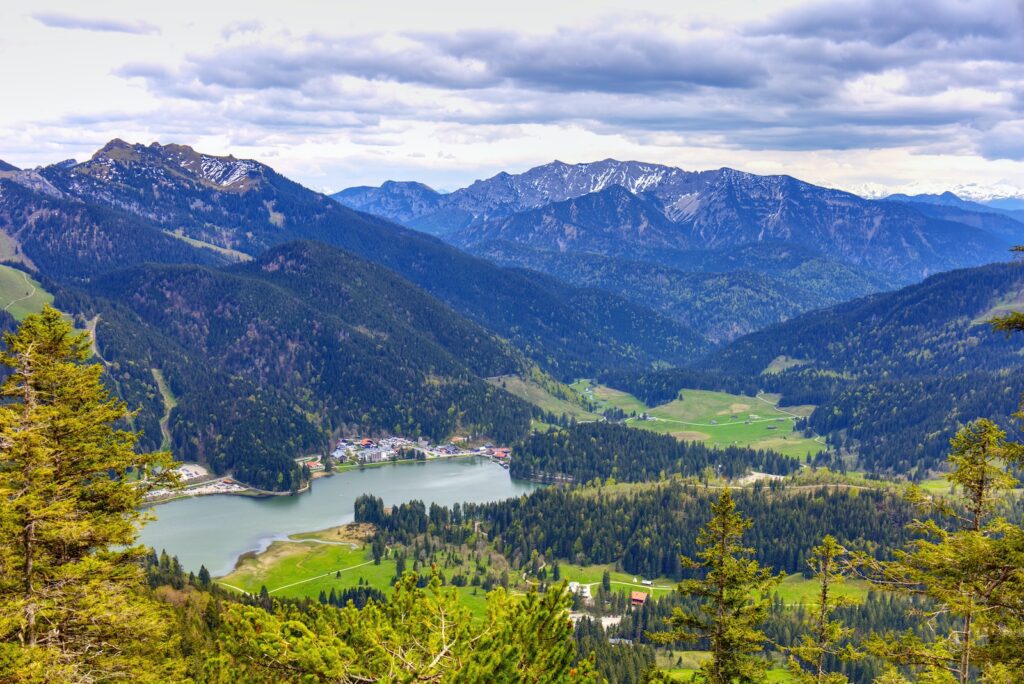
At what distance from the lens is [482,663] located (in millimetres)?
23297

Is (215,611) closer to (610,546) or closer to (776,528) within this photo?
(610,546)

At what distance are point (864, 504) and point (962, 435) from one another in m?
169

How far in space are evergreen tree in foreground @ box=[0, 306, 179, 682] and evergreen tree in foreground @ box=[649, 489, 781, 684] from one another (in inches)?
867

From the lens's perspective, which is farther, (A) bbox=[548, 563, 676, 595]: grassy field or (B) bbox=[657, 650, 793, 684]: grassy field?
(A) bbox=[548, 563, 676, 595]: grassy field

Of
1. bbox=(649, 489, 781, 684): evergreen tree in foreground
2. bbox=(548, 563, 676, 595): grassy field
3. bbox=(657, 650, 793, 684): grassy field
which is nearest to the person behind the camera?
bbox=(649, 489, 781, 684): evergreen tree in foreground

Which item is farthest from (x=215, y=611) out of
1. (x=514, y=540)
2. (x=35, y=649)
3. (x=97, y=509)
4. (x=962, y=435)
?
(x=514, y=540)

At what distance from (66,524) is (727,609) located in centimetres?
2674

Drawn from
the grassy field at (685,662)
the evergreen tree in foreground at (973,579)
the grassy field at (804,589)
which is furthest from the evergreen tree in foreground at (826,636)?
the grassy field at (804,589)

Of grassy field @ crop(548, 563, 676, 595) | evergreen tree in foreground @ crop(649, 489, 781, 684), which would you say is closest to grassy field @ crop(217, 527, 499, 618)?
grassy field @ crop(548, 563, 676, 595)

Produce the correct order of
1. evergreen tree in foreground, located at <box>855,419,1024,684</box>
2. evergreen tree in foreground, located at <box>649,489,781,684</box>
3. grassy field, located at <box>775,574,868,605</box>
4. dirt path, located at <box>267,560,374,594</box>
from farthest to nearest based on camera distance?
dirt path, located at <box>267,560,374,594</box> < grassy field, located at <box>775,574,868,605</box> < evergreen tree in foreground, located at <box>649,489,781,684</box> < evergreen tree in foreground, located at <box>855,419,1024,684</box>

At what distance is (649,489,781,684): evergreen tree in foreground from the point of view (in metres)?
33.9

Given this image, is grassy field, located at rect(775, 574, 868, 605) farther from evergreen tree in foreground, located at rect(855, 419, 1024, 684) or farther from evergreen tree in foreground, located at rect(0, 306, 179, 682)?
evergreen tree in foreground, located at rect(0, 306, 179, 682)

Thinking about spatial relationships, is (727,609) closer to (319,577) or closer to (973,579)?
(973,579)

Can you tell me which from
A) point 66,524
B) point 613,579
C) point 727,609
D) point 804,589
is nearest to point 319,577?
point 613,579
